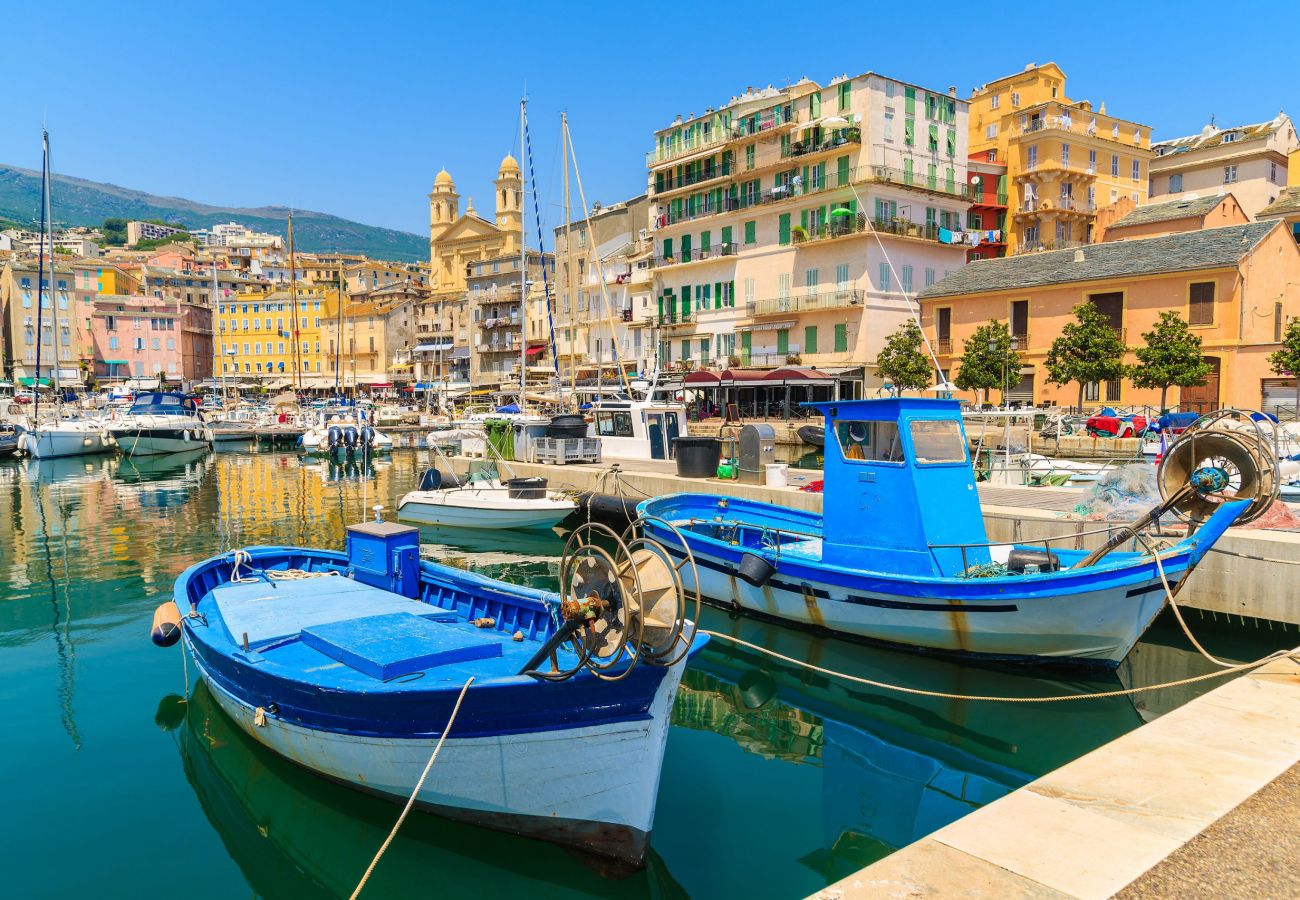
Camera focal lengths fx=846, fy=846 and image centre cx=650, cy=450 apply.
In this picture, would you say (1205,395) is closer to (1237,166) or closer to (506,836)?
(1237,166)

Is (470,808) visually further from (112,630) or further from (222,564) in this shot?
(112,630)

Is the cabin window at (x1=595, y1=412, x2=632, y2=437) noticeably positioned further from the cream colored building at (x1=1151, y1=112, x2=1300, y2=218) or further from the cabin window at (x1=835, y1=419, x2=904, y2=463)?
the cream colored building at (x1=1151, y1=112, x2=1300, y2=218)

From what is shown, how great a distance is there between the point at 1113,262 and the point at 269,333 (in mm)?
91044

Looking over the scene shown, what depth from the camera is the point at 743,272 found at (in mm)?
52094

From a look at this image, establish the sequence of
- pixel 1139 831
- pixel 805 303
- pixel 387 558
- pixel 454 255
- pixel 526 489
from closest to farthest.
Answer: pixel 1139 831, pixel 387 558, pixel 526 489, pixel 805 303, pixel 454 255

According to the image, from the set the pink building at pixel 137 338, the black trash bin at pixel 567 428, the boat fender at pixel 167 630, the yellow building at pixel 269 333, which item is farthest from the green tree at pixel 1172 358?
the pink building at pixel 137 338

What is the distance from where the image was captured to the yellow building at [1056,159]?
55781 millimetres

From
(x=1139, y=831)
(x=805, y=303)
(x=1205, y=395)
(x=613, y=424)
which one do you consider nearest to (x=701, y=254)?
(x=805, y=303)

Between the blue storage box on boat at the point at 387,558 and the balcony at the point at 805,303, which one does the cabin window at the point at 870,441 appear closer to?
the blue storage box on boat at the point at 387,558

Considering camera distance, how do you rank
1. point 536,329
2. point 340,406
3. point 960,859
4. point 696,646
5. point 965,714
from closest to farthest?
point 960,859
point 696,646
point 965,714
point 340,406
point 536,329

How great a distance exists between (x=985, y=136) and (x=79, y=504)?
5977 centimetres

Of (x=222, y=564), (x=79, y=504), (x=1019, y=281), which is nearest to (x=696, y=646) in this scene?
(x=222, y=564)

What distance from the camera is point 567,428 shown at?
28.6 m

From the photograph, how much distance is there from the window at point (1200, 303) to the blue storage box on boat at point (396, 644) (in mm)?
38449
